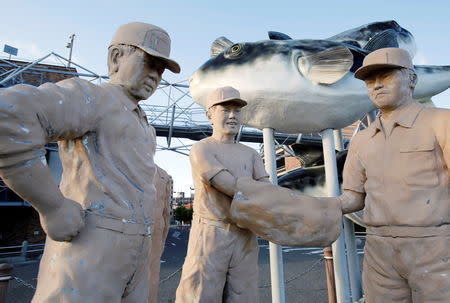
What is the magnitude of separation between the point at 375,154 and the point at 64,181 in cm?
155

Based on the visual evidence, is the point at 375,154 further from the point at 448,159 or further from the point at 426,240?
the point at 426,240

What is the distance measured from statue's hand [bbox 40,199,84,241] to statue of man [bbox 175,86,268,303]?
97 cm

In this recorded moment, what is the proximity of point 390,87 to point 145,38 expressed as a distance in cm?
Result: 130

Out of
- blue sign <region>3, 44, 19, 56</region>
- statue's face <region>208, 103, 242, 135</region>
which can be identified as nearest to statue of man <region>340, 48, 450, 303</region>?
→ statue's face <region>208, 103, 242, 135</region>

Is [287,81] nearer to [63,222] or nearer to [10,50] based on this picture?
[63,222]

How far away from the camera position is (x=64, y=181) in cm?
130

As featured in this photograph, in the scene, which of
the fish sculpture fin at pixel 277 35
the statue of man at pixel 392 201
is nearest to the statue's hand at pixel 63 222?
the statue of man at pixel 392 201

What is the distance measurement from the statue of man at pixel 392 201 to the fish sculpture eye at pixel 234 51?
1.39 meters

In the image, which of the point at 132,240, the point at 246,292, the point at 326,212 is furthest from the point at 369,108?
the point at 132,240

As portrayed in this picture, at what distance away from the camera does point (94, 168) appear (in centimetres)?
126

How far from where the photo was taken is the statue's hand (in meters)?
1.10

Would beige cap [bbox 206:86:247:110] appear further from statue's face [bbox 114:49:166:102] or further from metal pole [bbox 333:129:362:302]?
metal pole [bbox 333:129:362:302]

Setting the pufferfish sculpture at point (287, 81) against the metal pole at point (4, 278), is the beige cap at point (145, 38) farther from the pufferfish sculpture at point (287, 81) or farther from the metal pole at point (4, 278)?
the metal pole at point (4, 278)

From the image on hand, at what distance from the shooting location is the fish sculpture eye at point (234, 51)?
300 cm
